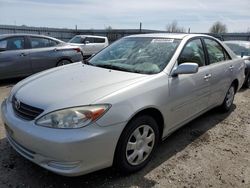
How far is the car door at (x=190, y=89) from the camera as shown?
3.37 m

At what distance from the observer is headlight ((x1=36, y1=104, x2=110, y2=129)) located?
245 centimetres

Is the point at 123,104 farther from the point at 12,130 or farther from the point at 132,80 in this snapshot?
the point at 12,130

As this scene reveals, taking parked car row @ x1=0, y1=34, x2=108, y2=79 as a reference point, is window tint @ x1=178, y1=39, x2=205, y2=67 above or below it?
above

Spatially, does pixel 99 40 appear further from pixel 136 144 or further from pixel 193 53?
pixel 136 144

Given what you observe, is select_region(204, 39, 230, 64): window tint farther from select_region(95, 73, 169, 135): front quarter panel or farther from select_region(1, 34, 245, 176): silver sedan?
select_region(95, 73, 169, 135): front quarter panel

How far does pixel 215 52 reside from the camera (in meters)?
4.61

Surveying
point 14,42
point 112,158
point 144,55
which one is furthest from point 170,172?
point 14,42

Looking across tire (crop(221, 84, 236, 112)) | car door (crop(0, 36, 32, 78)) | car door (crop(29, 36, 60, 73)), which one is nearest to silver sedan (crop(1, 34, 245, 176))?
tire (crop(221, 84, 236, 112))

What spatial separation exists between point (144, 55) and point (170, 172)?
1.54 m

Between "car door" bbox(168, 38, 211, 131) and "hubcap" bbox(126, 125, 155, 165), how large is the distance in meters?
0.39

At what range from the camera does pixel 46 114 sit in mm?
2518

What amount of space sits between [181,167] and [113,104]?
127 cm

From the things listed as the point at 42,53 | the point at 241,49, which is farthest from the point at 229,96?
the point at 42,53

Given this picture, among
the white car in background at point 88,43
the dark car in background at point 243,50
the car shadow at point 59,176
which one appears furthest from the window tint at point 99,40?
the car shadow at point 59,176
